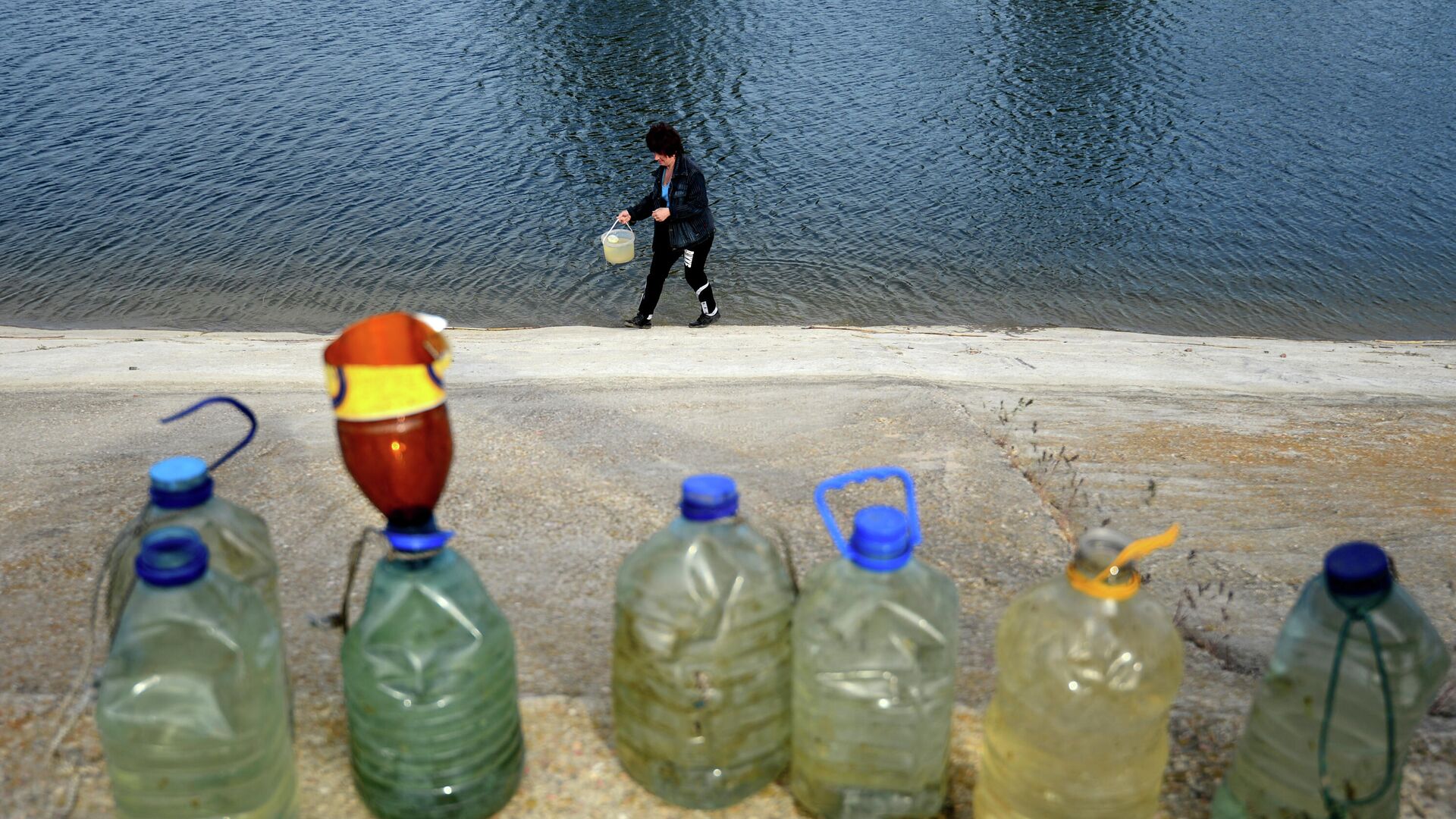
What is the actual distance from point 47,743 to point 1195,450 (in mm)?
6233

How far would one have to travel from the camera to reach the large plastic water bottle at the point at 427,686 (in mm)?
2896

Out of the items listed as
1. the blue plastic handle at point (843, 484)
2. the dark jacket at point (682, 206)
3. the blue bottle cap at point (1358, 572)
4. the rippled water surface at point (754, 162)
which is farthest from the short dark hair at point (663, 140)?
the blue bottle cap at point (1358, 572)

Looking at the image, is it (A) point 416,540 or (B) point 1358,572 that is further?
(A) point 416,540

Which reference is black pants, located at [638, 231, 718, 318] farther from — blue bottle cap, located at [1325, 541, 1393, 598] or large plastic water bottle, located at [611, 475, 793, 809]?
blue bottle cap, located at [1325, 541, 1393, 598]

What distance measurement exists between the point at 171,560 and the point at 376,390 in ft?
2.01

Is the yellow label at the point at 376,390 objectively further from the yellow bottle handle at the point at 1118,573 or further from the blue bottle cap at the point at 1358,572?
the blue bottle cap at the point at 1358,572

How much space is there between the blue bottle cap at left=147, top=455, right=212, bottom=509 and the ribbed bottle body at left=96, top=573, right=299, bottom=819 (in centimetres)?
30

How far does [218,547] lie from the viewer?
321cm

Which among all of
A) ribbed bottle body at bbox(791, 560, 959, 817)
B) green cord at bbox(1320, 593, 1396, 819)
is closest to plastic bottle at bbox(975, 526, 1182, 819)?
ribbed bottle body at bbox(791, 560, 959, 817)

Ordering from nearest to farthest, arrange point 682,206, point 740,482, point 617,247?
point 740,482, point 682,206, point 617,247

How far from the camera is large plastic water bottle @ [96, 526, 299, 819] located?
2.69m

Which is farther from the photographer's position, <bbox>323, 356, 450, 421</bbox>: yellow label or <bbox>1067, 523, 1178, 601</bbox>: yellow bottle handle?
<bbox>323, 356, 450, 421</bbox>: yellow label

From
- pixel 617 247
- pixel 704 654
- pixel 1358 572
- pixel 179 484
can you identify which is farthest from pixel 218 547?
pixel 617 247

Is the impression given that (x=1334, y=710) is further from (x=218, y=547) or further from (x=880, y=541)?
(x=218, y=547)
